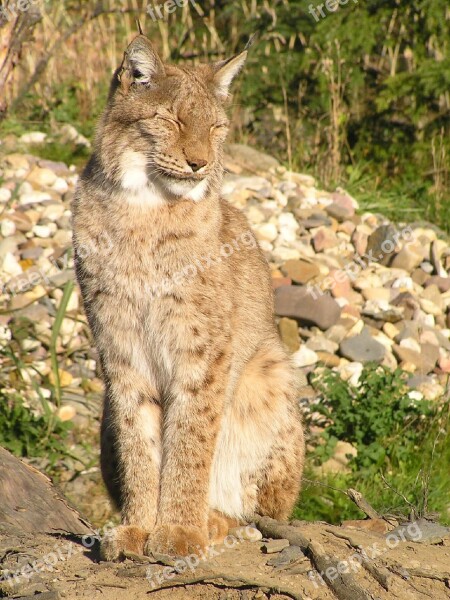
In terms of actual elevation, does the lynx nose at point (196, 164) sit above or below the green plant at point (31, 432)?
above

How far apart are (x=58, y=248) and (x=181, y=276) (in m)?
3.57

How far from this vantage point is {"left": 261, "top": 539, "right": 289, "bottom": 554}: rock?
353cm

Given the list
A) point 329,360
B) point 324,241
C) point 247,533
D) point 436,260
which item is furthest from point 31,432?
point 436,260

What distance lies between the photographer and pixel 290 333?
21.5ft

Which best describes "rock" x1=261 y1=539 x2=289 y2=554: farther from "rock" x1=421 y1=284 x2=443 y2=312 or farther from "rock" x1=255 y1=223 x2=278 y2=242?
"rock" x1=255 y1=223 x2=278 y2=242

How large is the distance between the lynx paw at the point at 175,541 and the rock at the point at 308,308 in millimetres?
3156

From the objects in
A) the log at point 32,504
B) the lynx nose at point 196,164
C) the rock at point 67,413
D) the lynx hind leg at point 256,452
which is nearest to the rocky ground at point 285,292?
the rock at point 67,413

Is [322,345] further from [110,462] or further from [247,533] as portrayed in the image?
[247,533]

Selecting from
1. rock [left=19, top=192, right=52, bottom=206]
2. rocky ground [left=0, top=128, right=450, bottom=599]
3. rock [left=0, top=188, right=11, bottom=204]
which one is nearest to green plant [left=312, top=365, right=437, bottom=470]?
rocky ground [left=0, top=128, right=450, bottom=599]

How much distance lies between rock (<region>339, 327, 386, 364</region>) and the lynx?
8.20ft

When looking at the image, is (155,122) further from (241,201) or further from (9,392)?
(241,201)

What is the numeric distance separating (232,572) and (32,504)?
3.89 feet

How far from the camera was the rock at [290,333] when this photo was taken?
21.4 feet

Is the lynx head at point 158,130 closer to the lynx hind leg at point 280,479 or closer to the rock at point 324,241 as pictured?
the lynx hind leg at point 280,479
